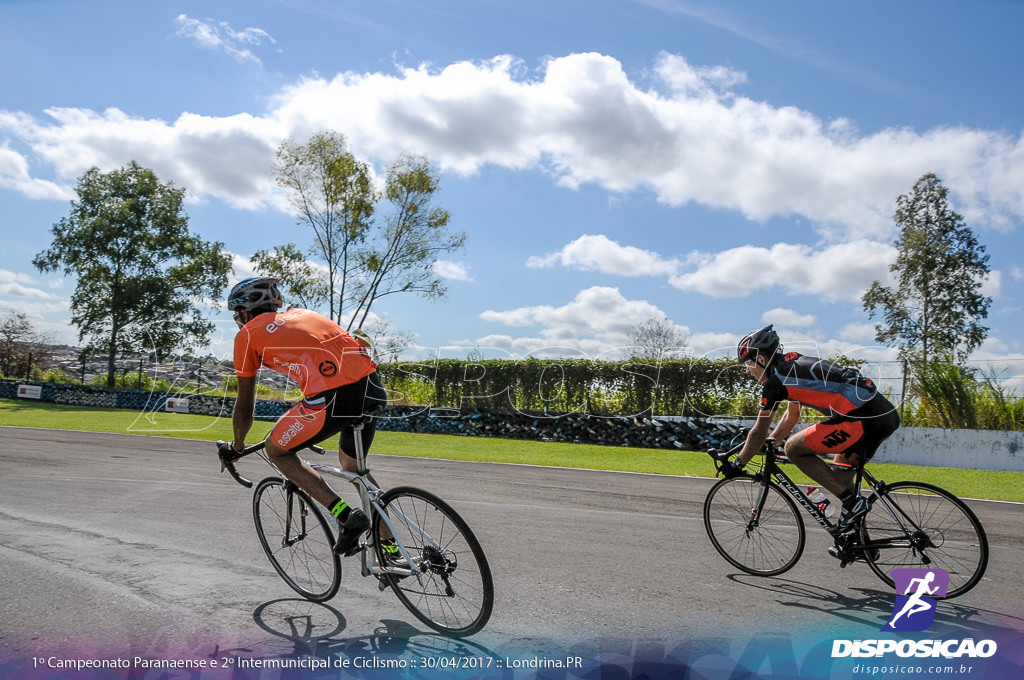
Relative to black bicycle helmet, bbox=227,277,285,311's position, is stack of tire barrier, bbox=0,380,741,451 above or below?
below

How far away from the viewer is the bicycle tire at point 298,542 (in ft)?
15.0

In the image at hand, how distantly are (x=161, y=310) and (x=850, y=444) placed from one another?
1709 inches

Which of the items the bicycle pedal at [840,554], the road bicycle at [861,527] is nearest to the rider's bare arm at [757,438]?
the road bicycle at [861,527]

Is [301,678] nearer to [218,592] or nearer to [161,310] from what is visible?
[218,592]

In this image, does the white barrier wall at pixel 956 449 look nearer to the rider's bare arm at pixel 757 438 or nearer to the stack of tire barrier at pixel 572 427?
the stack of tire barrier at pixel 572 427

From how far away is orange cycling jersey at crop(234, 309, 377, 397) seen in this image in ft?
14.0

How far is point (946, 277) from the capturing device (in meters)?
31.0

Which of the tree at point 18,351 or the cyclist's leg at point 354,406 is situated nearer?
the cyclist's leg at point 354,406

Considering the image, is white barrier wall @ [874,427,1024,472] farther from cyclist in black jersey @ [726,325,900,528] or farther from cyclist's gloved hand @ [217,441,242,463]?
cyclist's gloved hand @ [217,441,242,463]

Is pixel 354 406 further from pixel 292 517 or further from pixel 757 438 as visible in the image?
pixel 757 438

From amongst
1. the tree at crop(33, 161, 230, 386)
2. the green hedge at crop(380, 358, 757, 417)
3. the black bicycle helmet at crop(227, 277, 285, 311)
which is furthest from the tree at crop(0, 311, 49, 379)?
the black bicycle helmet at crop(227, 277, 285, 311)

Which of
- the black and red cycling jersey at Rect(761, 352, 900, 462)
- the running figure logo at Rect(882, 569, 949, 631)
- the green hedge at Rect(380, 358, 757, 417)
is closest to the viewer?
the running figure logo at Rect(882, 569, 949, 631)

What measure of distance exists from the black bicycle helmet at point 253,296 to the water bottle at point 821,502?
423cm

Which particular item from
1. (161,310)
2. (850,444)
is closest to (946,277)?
(850,444)
